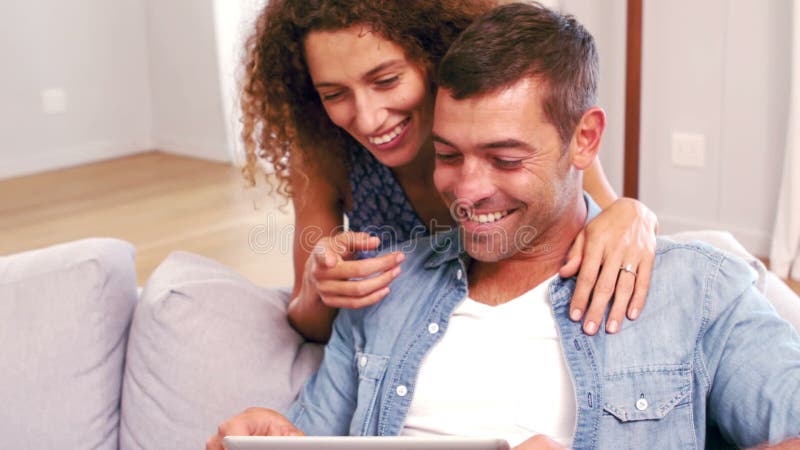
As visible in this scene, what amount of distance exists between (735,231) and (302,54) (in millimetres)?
2362

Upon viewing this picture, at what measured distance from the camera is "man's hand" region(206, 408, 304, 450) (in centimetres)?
144

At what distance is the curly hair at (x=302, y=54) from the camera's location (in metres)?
1.62

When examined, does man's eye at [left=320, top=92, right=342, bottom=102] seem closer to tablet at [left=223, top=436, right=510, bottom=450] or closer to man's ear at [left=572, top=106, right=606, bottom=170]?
man's ear at [left=572, top=106, right=606, bottom=170]

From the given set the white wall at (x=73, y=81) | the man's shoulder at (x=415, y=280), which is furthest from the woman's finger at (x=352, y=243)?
the white wall at (x=73, y=81)

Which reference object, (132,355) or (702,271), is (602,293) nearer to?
(702,271)

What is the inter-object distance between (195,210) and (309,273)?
3085 mm

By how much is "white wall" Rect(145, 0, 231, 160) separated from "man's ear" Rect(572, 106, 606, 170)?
4.21 metres

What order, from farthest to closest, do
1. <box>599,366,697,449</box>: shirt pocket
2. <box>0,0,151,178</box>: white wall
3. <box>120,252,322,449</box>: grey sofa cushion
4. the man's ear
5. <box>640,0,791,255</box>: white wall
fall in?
<box>0,0,151,178</box>: white wall, <box>640,0,791,255</box>: white wall, <box>120,252,322,449</box>: grey sofa cushion, the man's ear, <box>599,366,697,449</box>: shirt pocket

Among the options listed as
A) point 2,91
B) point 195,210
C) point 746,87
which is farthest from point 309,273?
point 2,91

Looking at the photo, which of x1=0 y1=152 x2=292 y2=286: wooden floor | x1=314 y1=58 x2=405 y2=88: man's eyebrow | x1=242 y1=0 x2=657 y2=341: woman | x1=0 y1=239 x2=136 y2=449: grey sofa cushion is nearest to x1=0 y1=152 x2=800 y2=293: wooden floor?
x1=0 y1=152 x2=292 y2=286: wooden floor

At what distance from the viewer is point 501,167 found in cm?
143

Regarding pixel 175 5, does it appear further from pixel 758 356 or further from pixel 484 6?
pixel 758 356

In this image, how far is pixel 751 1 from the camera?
337cm

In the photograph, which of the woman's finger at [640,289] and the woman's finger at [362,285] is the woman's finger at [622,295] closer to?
the woman's finger at [640,289]
